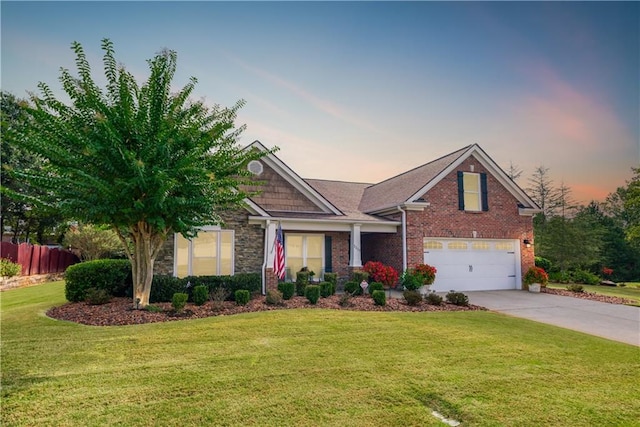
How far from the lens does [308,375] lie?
4.92m

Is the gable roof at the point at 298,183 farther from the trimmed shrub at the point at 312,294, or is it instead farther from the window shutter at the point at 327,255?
the trimmed shrub at the point at 312,294

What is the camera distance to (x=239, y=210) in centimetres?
1303

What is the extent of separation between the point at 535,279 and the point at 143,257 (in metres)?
15.5

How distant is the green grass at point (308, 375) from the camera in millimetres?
3842

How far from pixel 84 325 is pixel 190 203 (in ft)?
11.5

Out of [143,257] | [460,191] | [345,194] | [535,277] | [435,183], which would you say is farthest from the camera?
[345,194]

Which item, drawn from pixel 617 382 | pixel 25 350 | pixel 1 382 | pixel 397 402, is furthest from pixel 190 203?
pixel 617 382

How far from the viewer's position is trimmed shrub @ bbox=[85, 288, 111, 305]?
9742mm

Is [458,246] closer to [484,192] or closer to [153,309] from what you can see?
[484,192]

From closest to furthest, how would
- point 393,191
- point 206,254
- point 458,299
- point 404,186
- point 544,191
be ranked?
point 458,299 → point 206,254 → point 404,186 → point 393,191 → point 544,191

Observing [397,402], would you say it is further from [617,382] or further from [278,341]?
[617,382]

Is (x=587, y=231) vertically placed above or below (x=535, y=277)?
above

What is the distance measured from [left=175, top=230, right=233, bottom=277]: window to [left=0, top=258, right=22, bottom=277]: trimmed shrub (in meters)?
10.0

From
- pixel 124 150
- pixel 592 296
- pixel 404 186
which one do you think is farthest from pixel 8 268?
pixel 592 296
